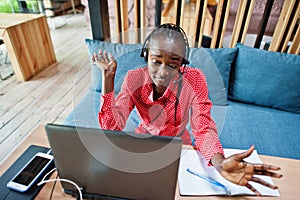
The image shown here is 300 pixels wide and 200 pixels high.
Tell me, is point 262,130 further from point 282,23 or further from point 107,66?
point 107,66

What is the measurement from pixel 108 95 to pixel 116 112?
0.13m

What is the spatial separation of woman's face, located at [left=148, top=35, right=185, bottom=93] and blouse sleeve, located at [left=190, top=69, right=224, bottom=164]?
211 mm

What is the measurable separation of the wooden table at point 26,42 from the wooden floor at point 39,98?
0.14m

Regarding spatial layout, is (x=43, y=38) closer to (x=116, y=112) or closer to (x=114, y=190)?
(x=116, y=112)

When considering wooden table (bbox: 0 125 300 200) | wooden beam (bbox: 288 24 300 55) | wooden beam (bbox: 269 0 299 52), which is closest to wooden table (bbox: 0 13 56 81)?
wooden table (bbox: 0 125 300 200)

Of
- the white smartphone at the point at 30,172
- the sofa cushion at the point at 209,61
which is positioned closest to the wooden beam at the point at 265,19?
the sofa cushion at the point at 209,61

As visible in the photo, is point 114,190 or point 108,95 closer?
point 114,190

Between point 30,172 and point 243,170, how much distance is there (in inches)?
27.2

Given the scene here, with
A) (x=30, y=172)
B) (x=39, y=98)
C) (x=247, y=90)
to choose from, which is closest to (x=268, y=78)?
(x=247, y=90)

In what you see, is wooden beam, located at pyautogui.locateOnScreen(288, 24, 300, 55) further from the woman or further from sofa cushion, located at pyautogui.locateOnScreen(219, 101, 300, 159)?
the woman

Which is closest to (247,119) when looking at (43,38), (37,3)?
(43,38)

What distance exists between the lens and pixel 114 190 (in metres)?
0.56

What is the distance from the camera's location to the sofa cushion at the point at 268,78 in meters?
1.42

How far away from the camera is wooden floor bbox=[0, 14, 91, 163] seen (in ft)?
5.89
